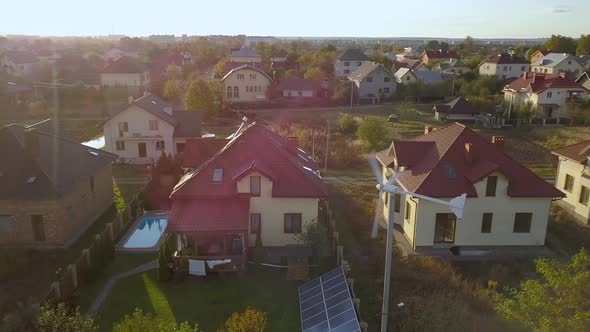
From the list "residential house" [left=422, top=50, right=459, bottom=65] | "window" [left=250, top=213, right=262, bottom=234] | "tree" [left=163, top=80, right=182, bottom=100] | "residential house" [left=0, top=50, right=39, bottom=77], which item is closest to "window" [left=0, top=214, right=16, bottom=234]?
"window" [left=250, top=213, right=262, bottom=234]

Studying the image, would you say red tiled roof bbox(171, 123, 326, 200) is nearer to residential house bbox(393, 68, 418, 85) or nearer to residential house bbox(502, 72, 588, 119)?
residential house bbox(502, 72, 588, 119)

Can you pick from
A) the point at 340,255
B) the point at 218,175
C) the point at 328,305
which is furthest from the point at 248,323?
the point at 218,175

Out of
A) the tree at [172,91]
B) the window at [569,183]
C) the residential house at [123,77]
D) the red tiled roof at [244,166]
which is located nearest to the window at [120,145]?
the red tiled roof at [244,166]

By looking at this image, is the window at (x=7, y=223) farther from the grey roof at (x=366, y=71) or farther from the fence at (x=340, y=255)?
the grey roof at (x=366, y=71)

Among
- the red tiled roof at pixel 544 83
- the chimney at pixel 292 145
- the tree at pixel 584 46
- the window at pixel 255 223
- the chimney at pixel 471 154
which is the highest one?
the tree at pixel 584 46

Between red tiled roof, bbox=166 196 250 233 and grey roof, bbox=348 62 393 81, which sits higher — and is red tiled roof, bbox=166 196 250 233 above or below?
below

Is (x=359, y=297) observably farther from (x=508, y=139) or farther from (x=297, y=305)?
(x=508, y=139)

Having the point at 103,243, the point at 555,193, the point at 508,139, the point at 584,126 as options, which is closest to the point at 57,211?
the point at 103,243

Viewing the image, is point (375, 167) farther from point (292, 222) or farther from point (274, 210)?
point (292, 222)
